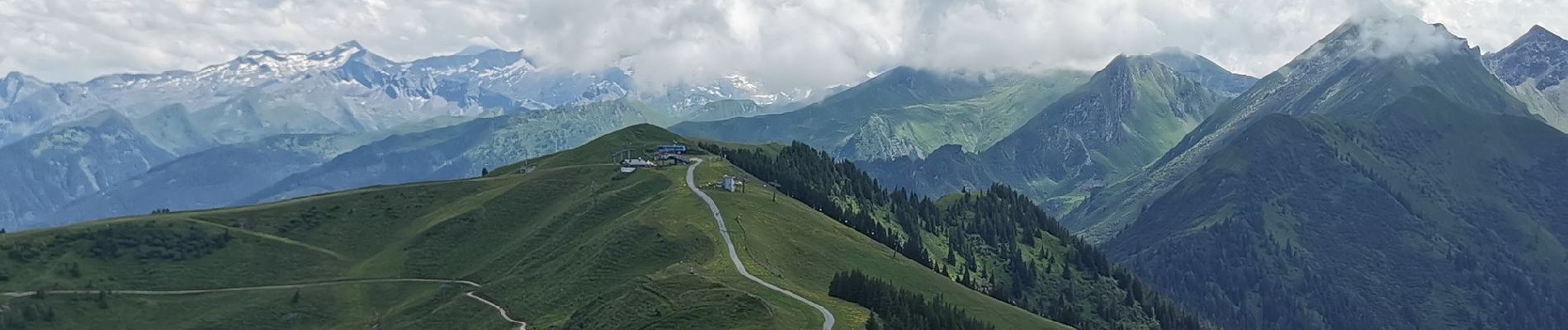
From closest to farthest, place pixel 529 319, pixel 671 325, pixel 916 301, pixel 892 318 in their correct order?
pixel 671 325
pixel 892 318
pixel 916 301
pixel 529 319

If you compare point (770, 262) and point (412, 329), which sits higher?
point (770, 262)

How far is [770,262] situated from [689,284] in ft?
121

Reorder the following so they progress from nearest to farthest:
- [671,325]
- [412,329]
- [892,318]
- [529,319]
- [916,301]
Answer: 1. [671,325]
2. [892,318]
3. [916,301]
4. [529,319]
5. [412,329]

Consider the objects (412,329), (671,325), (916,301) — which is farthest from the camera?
(412,329)

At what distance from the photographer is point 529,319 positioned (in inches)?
7264

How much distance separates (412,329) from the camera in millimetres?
197750

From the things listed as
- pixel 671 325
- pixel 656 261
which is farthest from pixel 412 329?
pixel 671 325

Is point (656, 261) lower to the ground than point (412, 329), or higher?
higher

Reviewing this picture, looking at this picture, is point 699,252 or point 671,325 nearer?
point 671,325

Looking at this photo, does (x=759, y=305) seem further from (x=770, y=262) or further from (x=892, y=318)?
(x=770, y=262)

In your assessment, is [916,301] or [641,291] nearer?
[641,291]

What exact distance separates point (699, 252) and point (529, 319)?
1090 inches

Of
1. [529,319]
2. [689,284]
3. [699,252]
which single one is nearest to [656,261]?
[699,252]

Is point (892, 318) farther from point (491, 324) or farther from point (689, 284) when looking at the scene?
point (491, 324)
